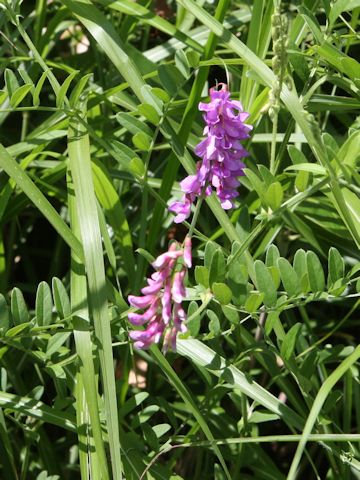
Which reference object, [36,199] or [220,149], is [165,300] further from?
[36,199]

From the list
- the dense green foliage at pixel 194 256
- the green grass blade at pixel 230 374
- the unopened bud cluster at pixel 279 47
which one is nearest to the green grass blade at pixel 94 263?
the dense green foliage at pixel 194 256

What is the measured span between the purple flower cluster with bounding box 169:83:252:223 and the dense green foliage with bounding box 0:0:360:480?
0.04 m

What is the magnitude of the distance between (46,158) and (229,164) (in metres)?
0.72

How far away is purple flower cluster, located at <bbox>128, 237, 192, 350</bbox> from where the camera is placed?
814mm

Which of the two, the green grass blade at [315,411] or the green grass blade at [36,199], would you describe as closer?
the green grass blade at [315,411]

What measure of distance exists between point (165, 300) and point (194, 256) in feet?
1.34

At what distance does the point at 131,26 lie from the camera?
1.41 m

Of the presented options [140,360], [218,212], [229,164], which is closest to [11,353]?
[140,360]

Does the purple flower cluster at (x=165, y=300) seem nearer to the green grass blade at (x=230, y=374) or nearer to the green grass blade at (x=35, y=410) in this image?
the green grass blade at (x=230, y=374)

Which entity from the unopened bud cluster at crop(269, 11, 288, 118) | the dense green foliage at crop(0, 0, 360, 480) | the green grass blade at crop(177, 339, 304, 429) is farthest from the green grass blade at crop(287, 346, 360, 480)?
the unopened bud cluster at crop(269, 11, 288, 118)

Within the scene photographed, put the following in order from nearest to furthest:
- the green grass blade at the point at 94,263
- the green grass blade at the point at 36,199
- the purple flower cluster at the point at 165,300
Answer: the purple flower cluster at the point at 165,300
the green grass blade at the point at 94,263
the green grass blade at the point at 36,199

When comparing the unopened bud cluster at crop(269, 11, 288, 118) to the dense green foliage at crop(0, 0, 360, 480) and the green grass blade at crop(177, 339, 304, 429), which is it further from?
the green grass blade at crop(177, 339, 304, 429)

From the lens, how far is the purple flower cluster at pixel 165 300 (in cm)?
81

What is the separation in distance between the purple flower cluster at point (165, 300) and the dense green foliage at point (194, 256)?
63mm
